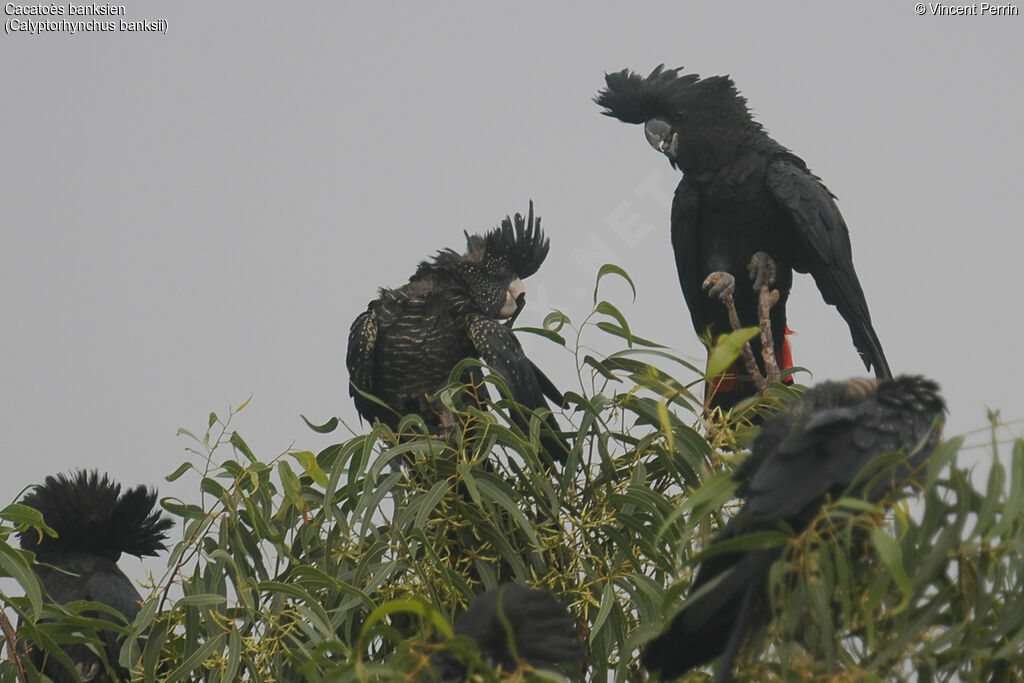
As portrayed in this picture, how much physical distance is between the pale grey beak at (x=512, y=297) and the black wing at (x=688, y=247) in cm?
45

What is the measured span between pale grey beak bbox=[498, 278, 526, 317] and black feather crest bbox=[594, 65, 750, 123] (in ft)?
2.00

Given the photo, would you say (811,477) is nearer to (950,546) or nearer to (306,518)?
(950,546)

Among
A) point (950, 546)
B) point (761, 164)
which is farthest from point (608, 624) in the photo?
point (761, 164)

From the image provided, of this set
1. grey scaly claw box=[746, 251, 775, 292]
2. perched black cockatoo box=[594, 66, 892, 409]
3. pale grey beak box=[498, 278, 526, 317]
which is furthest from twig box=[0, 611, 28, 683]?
grey scaly claw box=[746, 251, 775, 292]

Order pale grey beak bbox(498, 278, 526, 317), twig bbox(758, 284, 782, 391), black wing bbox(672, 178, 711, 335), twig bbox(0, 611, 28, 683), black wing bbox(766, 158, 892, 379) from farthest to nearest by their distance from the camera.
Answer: black wing bbox(672, 178, 711, 335), pale grey beak bbox(498, 278, 526, 317), black wing bbox(766, 158, 892, 379), twig bbox(758, 284, 782, 391), twig bbox(0, 611, 28, 683)

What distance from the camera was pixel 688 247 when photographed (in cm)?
334

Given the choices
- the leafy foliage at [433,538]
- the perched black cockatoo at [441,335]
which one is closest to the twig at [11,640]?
the leafy foliage at [433,538]

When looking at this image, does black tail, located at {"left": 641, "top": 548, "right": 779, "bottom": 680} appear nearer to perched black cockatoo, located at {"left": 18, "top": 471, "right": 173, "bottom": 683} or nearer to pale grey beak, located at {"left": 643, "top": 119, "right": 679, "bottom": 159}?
perched black cockatoo, located at {"left": 18, "top": 471, "right": 173, "bottom": 683}

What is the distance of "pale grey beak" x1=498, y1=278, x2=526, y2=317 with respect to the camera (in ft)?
10.4

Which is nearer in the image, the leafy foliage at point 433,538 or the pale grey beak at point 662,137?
the leafy foliage at point 433,538

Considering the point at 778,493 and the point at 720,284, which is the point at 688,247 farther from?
the point at 778,493

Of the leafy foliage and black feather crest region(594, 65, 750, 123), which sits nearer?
the leafy foliage

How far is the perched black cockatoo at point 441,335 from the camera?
3.00 metres

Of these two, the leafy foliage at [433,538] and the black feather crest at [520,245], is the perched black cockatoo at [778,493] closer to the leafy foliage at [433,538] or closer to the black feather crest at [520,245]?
the leafy foliage at [433,538]
